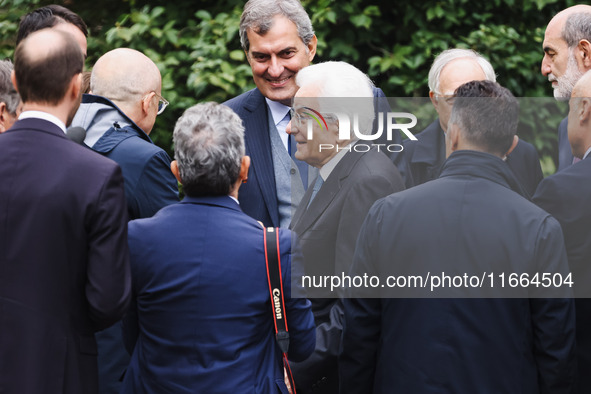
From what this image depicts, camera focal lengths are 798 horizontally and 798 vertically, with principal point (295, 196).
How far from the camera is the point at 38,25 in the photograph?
158 inches

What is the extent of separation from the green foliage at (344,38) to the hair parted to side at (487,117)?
2.70 m

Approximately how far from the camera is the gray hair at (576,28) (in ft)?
12.9

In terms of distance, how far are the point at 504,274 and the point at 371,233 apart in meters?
0.43

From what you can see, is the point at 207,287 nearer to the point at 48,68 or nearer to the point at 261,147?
the point at 48,68

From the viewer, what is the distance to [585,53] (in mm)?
3914

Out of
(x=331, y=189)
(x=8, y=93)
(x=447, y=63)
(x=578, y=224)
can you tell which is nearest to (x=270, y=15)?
(x=447, y=63)

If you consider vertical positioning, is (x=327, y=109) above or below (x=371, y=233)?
above

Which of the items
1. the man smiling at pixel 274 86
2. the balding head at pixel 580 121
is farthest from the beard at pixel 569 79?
the man smiling at pixel 274 86

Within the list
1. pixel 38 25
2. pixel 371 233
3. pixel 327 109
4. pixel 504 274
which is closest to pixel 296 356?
pixel 371 233

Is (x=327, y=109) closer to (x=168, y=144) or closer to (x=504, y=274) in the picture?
(x=504, y=274)

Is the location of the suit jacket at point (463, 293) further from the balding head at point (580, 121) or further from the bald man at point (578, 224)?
the balding head at point (580, 121)

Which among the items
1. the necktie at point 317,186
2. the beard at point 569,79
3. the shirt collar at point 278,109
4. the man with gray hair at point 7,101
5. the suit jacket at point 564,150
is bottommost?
the necktie at point 317,186

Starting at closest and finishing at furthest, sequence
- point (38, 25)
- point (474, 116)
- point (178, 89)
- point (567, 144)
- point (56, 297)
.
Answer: point (56, 297) < point (474, 116) < point (567, 144) < point (38, 25) < point (178, 89)

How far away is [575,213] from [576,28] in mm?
1674
